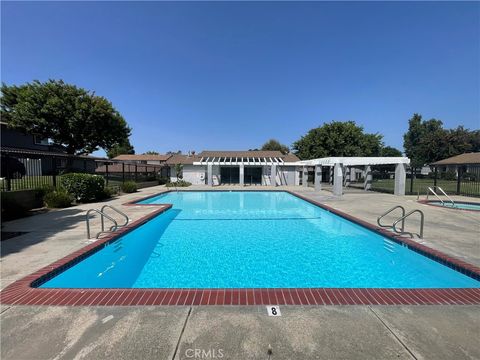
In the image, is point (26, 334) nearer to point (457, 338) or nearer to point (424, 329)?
point (424, 329)

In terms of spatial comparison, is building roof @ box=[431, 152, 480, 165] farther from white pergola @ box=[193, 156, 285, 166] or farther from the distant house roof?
white pergola @ box=[193, 156, 285, 166]

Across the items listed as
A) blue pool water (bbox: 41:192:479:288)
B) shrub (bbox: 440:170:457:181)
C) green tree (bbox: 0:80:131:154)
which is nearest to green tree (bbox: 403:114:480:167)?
shrub (bbox: 440:170:457:181)

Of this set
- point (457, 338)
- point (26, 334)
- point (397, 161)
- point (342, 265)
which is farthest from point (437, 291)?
point (397, 161)

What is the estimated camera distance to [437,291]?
3.80 meters

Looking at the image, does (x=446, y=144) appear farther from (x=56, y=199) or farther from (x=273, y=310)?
(x=56, y=199)

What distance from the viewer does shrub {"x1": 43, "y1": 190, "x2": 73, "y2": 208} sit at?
11703mm

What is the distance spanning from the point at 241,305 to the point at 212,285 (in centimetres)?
186

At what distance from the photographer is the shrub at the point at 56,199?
461 inches

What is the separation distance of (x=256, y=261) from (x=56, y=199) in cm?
1107

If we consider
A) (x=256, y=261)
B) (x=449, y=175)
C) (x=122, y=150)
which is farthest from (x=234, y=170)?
(x=122, y=150)

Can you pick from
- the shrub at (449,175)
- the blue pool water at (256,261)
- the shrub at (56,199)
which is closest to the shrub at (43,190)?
the shrub at (56,199)

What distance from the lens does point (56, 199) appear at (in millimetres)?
11766

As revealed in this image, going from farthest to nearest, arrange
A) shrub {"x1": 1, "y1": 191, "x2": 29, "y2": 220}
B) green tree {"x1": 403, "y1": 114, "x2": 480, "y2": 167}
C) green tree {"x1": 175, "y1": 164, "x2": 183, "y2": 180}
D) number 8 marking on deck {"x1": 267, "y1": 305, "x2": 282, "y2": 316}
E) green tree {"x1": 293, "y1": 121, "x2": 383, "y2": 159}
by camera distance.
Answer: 1. green tree {"x1": 403, "y1": 114, "x2": 480, "y2": 167}
2. green tree {"x1": 293, "y1": 121, "x2": 383, "y2": 159}
3. green tree {"x1": 175, "y1": 164, "x2": 183, "y2": 180}
4. shrub {"x1": 1, "y1": 191, "x2": 29, "y2": 220}
5. number 8 marking on deck {"x1": 267, "y1": 305, "x2": 282, "y2": 316}

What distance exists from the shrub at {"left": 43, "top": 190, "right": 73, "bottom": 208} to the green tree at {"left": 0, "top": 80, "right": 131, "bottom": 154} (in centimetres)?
1726
